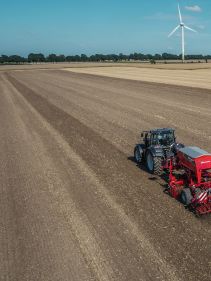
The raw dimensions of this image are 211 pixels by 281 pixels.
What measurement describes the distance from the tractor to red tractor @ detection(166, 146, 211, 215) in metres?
0.62

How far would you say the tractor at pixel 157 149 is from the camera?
11.8 metres

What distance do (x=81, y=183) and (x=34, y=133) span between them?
859cm

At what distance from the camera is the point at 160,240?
8227mm

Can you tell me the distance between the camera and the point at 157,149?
11914 mm

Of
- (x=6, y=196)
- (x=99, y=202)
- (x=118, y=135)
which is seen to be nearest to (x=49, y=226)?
(x=99, y=202)

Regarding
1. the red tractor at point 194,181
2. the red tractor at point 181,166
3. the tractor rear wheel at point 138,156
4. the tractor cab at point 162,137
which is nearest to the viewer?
the red tractor at point 194,181

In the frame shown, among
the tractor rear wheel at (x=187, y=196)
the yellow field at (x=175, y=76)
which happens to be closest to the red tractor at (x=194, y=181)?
the tractor rear wheel at (x=187, y=196)

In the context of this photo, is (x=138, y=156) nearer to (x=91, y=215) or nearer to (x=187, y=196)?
(x=187, y=196)

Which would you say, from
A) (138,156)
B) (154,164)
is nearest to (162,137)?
(154,164)

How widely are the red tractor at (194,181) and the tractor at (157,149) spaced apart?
2.04ft

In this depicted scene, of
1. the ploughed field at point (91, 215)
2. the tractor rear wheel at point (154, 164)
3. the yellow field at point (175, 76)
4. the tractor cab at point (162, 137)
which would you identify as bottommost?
the yellow field at point (175, 76)

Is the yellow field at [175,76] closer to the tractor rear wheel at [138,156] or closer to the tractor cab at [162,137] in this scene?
the tractor rear wheel at [138,156]

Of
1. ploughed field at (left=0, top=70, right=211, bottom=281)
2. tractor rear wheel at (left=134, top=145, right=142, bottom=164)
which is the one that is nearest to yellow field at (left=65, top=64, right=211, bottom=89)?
ploughed field at (left=0, top=70, right=211, bottom=281)

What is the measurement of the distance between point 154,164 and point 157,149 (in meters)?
0.45
